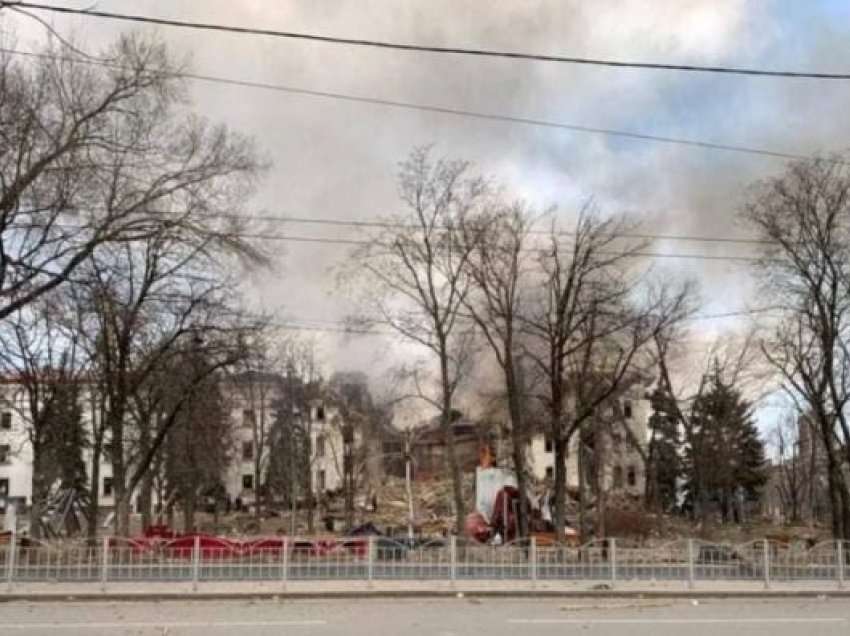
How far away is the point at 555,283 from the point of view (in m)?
Result: 37.6

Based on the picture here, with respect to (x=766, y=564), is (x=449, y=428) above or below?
above

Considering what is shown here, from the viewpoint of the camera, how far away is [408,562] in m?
23.1

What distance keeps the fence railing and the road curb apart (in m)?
1.16

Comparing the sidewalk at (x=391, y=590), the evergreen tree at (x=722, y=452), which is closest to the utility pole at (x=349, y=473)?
the evergreen tree at (x=722, y=452)

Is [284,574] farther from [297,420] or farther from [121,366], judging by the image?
[297,420]

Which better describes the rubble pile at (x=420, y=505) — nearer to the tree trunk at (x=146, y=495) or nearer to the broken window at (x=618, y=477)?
the broken window at (x=618, y=477)

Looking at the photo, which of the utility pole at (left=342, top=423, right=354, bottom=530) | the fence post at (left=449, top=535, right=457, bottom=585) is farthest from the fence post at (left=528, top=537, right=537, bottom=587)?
the utility pole at (left=342, top=423, right=354, bottom=530)

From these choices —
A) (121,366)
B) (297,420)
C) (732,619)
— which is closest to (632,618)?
(732,619)

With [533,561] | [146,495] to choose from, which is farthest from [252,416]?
[533,561]

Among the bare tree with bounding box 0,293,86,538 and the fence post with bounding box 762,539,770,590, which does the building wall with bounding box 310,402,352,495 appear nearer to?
the bare tree with bounding box 0,293,86,538

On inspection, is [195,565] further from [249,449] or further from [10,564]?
[249,449]

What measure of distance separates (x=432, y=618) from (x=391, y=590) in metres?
5.14

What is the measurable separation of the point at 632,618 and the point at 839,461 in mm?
25927

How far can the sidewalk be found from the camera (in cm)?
1997
